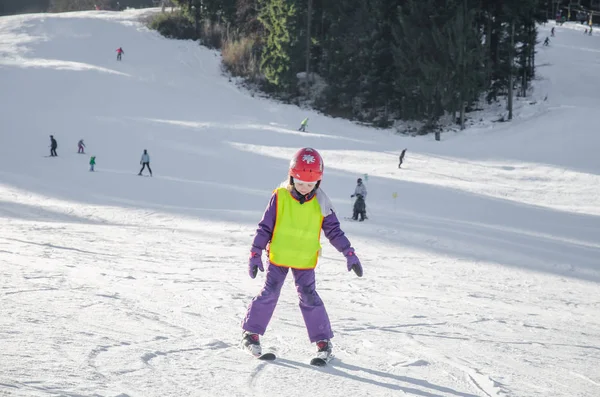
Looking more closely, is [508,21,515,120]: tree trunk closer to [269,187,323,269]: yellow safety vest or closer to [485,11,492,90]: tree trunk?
[485,11,492,90]: tree trunk

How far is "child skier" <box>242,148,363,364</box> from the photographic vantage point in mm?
5488

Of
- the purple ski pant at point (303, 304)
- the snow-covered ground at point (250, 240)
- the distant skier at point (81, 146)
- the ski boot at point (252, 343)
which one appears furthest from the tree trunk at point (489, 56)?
the ski boot at point (252, 343)

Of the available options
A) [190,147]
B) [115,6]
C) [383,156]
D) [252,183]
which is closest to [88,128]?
[190,147]

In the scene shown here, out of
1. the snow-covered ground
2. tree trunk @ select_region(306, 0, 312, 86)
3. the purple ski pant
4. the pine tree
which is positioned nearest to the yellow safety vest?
the purple ski pant

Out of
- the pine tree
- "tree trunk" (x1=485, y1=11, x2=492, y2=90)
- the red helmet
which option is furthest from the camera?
the pine tree

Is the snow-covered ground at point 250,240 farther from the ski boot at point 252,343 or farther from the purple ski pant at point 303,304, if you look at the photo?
the purple ski pant at point 303,304

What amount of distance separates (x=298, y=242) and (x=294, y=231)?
9 cm

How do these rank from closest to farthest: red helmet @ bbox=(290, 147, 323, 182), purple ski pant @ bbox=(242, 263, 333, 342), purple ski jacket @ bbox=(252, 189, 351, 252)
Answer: red helmet @ bbox=(290, 147, 323, 182) < purple ski jacket @ bbox=(252, 189, 351, 252) < purple ski pant @ bbox=(242, 263, 333, 342)

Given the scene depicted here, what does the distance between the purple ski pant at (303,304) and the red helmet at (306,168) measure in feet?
2.54

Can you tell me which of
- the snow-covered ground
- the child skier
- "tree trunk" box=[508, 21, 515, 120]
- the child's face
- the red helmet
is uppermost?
"tree trunk" box=[508, 21, 515, 120]

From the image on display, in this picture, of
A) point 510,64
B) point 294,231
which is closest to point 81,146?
point 510,64

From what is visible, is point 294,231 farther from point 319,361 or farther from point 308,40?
point 308,40

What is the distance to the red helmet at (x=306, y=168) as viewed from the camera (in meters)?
5.39

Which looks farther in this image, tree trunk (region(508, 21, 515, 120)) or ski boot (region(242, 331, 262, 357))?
tree trunk (region(508, 21, 515, 120))
